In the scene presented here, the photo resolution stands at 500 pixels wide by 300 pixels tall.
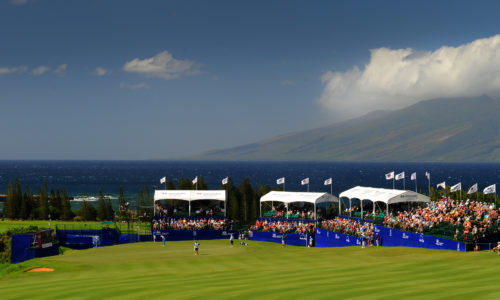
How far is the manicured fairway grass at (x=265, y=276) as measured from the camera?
24.6 m

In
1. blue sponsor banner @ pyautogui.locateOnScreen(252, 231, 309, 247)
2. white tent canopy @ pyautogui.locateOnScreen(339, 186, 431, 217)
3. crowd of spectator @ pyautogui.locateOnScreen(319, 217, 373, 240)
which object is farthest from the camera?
blue sponsor banner @ pyautogui.locateOnScreen(252, 231, 309, 247)

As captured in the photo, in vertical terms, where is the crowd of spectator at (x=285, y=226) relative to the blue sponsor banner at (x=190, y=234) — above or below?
above

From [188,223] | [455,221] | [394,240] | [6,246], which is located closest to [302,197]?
[188,223]

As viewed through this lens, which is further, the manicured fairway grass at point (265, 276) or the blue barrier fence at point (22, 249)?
the blue barrier fence at point (22, 249)

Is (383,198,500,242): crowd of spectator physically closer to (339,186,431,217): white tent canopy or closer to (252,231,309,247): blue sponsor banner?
(339,186,431,217): white tent canopy

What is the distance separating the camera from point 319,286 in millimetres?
26094

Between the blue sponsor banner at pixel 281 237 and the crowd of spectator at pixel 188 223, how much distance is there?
15.7 ft

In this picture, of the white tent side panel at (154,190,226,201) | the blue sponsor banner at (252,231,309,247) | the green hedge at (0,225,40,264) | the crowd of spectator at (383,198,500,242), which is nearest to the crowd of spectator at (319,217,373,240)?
the crowd of spectator at (383,198,500,242)

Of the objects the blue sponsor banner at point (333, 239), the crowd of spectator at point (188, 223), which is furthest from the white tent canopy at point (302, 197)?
the crowd of spectator at point (188, 223)

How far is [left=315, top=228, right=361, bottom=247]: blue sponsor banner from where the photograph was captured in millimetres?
53244


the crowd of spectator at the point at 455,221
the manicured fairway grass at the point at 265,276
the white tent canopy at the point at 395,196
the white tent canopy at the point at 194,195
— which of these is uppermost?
the white tent canopy at the point at 194,195

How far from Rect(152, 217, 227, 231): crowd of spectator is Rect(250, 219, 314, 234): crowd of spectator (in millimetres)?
4402

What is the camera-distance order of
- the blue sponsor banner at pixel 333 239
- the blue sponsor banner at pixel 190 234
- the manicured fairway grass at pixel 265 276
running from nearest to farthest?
the manicured fairway grass at pixel 265 276
the blue sponsor banner at pixel 333 239
the blue sponsor banner at pixel 190 234

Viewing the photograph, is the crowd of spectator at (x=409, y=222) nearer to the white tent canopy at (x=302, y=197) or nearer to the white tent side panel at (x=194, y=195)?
the white tent canopy at (x=302, y=197)
